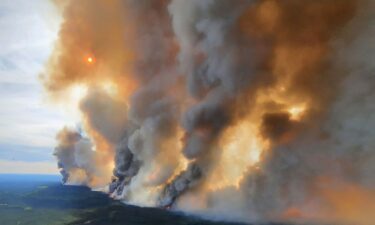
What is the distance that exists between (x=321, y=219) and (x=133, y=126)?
65.4 meters

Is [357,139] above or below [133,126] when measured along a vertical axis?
below

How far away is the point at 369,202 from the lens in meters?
57.9

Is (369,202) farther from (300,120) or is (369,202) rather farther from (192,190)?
(192,190)

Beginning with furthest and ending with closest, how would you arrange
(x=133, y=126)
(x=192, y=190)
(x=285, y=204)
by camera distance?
(x=133, y=126) → (x=192, y=190) → (x=285, y=204)

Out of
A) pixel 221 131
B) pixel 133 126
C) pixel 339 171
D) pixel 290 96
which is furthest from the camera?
pixel 133 126

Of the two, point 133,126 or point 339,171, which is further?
point 133,126

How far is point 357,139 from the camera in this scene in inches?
2287

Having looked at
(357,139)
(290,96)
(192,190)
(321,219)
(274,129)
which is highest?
(290,96)

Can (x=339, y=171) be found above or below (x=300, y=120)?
below

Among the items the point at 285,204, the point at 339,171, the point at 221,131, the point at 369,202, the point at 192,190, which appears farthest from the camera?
the point at 192,190

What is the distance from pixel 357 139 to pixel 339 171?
755 centimetres

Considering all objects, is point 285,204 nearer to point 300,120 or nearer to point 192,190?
point 300,120

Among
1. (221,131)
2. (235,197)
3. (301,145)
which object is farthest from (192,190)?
(301,145)

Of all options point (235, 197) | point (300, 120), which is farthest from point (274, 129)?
point (235, 197)
